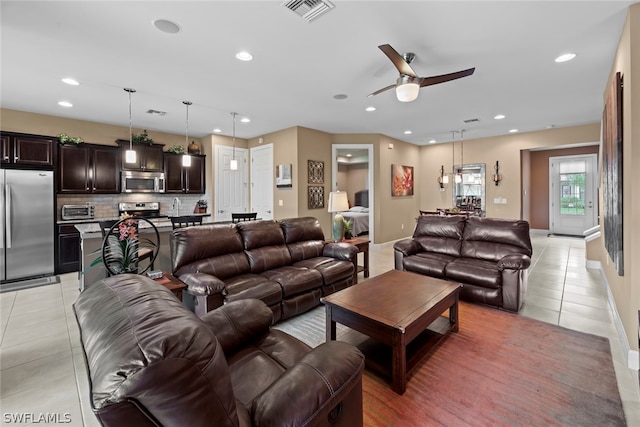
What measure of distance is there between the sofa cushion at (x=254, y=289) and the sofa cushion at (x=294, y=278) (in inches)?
3.2

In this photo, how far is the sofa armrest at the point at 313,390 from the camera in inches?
40.4

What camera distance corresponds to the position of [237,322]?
5.51 ft

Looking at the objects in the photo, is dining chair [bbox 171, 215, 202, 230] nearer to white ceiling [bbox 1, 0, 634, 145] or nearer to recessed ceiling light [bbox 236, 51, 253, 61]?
white ceiling [bbox 1, 0, 634, 145]

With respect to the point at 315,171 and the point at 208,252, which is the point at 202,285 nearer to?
the point at 208,252

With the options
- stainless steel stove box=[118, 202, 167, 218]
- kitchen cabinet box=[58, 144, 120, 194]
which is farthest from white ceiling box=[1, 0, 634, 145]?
stainless steel stove box=[118, 202, 167, 218]

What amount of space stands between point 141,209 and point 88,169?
1173mm

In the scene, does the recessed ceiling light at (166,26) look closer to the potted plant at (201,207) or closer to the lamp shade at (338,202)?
the lamp shade at (338,202)

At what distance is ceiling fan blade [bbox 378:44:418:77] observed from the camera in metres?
2.54

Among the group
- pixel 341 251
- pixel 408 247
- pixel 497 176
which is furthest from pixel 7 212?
pixel 497 176

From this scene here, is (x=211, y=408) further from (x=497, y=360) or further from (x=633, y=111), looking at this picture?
(x=633, y=111)

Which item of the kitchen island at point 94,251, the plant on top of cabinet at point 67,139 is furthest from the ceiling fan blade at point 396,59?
the plant on top of cabinet at point 67,139

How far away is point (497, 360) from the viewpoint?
231 cm

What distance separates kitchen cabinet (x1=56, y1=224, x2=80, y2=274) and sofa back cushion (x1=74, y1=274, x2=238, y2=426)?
523 cm

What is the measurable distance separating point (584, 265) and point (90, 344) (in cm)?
673
